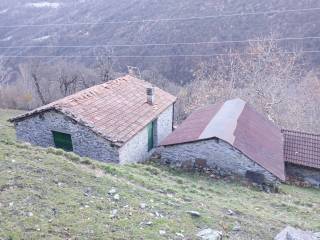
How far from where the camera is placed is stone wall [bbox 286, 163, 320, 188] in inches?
695

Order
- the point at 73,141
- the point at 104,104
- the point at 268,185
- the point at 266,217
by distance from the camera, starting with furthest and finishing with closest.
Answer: the point at 104,104 < the point at 73,141 < the point at 268,185 < the point at 266,217

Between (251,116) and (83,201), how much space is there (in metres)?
12.7

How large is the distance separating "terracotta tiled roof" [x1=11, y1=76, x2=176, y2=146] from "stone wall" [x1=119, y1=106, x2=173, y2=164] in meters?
0.43

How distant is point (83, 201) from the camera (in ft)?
28.8

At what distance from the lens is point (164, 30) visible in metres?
57.1

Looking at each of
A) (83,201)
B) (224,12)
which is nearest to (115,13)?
(224,12)

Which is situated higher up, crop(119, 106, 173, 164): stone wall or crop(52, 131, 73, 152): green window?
crop(52, 131, 73, 152): green window

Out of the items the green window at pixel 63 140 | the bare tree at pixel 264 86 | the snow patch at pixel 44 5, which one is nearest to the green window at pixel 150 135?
the green window at pixel 63 140

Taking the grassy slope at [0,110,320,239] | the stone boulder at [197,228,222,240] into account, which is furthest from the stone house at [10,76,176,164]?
the stone boulder at [197,228,222,240]

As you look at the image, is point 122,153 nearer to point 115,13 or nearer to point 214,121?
point 214,121

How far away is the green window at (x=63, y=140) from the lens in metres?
15.6

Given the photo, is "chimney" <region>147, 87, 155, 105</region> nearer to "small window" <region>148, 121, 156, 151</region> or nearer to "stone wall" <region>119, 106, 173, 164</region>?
"stone wall" <region>119, 106, 173, 164</region>

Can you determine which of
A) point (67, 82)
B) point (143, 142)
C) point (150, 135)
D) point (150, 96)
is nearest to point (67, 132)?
point (143, 142)

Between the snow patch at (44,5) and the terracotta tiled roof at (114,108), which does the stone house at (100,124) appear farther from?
the snow patch at (44,5)
